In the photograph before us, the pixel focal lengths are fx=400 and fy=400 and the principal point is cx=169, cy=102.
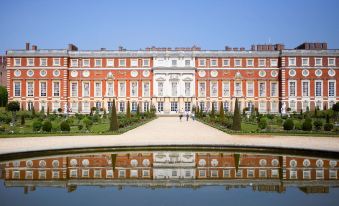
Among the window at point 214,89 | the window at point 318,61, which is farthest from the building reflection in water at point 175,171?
the window at point 318,61

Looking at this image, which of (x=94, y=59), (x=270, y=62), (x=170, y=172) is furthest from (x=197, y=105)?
(x=170, y=172)

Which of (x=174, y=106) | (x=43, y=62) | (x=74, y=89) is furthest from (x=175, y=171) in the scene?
(x=43, y=62)

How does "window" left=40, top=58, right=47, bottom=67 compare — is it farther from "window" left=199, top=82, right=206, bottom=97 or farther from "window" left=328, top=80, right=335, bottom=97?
"window" left=328, top=80, right=335, bottom=97

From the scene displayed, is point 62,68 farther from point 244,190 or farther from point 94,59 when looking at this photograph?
point 244,190

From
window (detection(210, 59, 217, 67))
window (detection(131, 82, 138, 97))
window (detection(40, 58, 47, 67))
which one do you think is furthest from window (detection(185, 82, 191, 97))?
window (detection(40, 58, 47, 67))

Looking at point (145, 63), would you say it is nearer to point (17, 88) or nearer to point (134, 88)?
point (134, 88)

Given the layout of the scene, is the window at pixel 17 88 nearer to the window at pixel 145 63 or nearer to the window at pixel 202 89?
the window at pixel 145 63

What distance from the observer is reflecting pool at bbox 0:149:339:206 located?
6.66 m

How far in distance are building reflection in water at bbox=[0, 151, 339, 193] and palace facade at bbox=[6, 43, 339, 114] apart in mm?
31724

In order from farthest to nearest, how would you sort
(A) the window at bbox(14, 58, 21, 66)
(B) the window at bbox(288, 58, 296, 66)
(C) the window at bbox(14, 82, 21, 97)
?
1. (A) the window at bbox(14, 58, 21, 66)
2. (C) the window at bbox(14, 82, 21, 97)
3. (B) the window at bbox(288, 58, 296, 66)

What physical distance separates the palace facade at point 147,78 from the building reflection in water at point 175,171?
104ft

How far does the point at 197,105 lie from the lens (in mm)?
42969

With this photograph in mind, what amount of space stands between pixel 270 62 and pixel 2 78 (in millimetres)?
42922

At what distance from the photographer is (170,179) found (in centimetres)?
812
